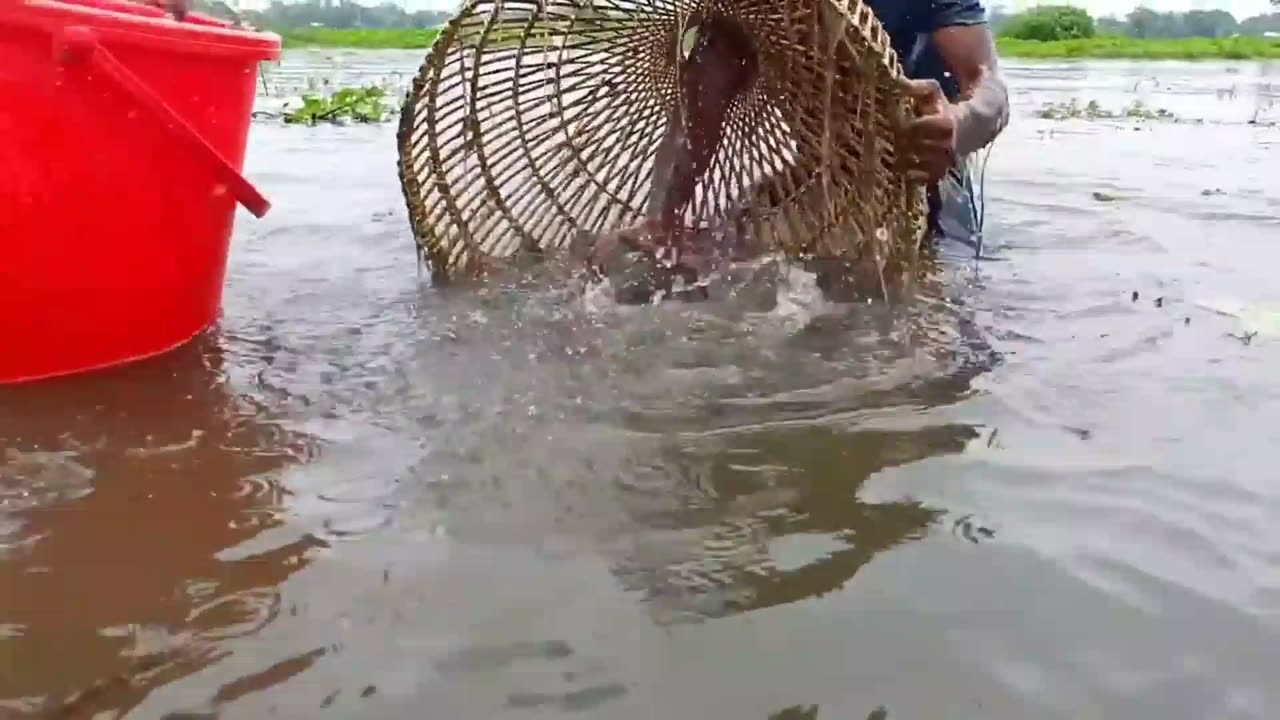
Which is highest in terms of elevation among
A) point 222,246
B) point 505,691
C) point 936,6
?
point 936,6

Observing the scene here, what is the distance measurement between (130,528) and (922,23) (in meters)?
2.35

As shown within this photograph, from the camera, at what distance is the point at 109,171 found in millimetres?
2020

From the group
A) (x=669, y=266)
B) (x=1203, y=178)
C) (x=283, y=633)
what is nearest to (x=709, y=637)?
(x=283, y=633)

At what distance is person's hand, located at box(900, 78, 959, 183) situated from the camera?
7.47 ft

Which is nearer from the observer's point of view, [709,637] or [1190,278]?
[709,637]

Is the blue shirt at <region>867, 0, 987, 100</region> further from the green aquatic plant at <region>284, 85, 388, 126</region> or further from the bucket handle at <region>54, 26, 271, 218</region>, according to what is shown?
the green aquatic plant at <region>284, 85, 388, 126</region>

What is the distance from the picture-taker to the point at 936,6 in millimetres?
3074

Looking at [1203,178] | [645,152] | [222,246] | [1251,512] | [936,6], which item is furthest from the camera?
[1203,178]

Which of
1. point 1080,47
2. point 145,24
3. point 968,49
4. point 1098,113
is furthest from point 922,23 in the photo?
point 1080,47

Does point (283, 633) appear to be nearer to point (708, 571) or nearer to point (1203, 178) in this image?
point (708, 571)

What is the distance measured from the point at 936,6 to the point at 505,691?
2378mm

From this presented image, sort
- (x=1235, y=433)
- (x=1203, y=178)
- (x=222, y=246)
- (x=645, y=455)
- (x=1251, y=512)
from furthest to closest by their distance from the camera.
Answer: (x=1203, y=178)
(x=222, y=246)
(x=1235, y=433)
(x=645, y=455)
(x=1251, y=512)

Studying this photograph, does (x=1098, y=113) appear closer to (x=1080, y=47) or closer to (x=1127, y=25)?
(x=1080, y=47)

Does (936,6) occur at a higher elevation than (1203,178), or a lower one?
higher
